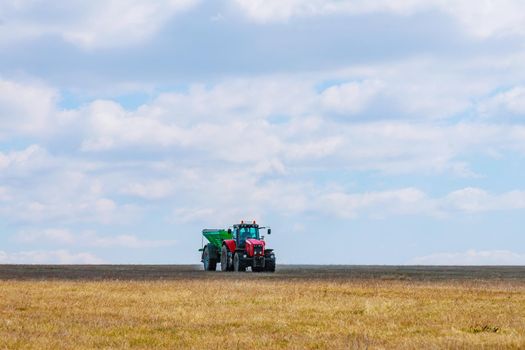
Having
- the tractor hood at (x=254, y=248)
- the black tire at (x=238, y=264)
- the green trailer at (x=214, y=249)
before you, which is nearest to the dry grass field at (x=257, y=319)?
the tractor hood at (x=254, y=248)

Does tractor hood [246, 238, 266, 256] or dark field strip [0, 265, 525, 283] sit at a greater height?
tractor hood [246, 238, 266, 256]

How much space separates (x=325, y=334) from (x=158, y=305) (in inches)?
380

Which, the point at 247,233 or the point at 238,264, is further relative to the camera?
the point at 247,233

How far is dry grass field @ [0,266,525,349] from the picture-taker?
63.7 ft

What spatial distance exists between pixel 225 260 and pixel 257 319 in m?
43.9

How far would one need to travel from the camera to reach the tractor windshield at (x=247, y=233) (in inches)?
2579

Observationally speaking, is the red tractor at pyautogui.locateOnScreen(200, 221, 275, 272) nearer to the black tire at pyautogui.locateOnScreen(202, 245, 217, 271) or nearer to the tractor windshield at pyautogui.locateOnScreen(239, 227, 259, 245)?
the tractor windshield at pyautogui.locateOnScreen(239, 227, 259, 245)

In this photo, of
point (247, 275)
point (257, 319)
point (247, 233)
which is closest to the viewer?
point (257, 319)

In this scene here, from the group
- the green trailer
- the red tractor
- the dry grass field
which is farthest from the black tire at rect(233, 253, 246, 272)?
the dry grass field

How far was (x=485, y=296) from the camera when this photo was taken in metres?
34.6

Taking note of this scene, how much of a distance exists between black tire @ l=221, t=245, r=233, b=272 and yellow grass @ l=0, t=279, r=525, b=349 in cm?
3000

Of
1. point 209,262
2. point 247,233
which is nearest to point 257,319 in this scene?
point 247,233

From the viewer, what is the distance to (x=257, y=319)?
79.7 ft

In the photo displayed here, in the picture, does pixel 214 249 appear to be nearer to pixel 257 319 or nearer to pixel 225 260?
pixel 225 260
